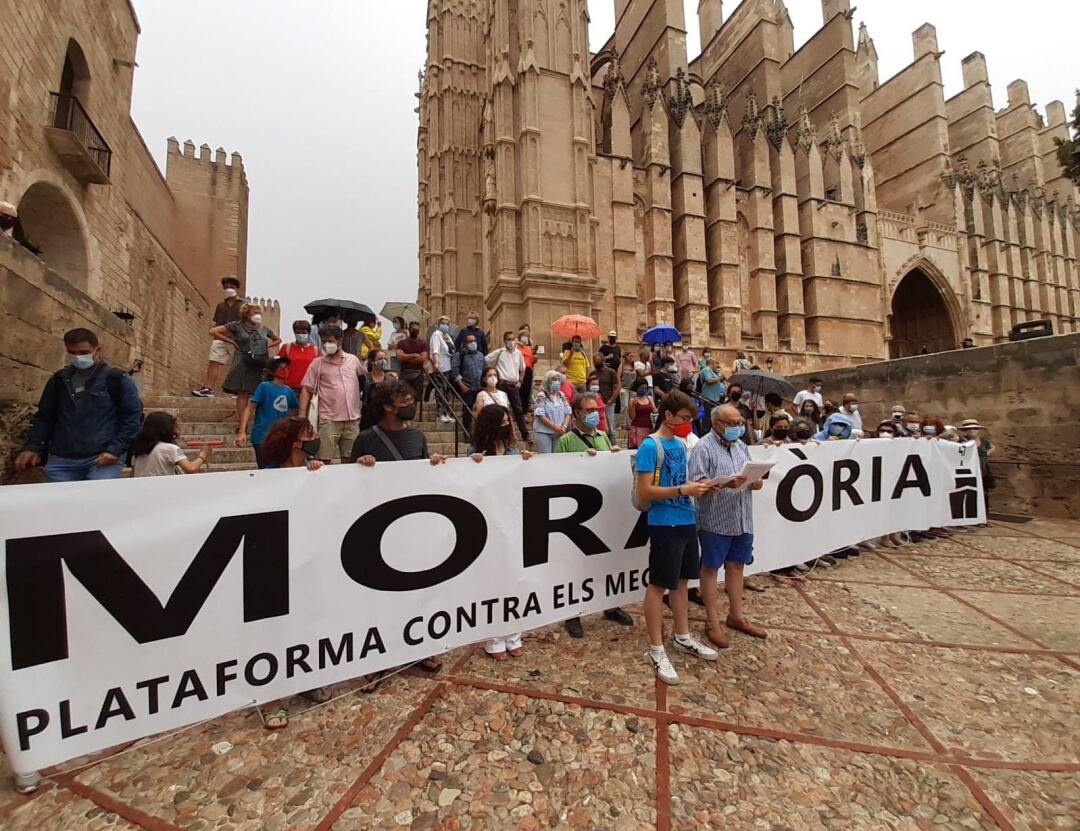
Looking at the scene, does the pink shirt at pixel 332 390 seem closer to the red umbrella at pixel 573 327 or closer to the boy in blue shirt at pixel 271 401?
the boy in blue shirt at pixel 271 401

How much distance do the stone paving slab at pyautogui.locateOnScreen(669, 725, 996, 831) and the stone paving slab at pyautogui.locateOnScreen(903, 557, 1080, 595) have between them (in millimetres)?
3133

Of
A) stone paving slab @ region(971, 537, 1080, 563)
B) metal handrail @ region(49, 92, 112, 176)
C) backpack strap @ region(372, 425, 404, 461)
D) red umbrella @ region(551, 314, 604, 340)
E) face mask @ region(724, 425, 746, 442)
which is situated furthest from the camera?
red umbrella @ region(551, 314, 604, 340)

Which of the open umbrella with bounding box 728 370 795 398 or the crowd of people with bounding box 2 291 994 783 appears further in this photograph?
the open umbrella with bounding box 728 370 795 398

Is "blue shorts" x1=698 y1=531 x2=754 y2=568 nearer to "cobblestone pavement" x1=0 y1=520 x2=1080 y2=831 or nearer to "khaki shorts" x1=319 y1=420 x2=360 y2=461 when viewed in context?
"cobblestone pavement" x1=0 y1=520 x2=1080 y2=831

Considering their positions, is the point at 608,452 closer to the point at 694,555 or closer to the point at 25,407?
the point at 694,555

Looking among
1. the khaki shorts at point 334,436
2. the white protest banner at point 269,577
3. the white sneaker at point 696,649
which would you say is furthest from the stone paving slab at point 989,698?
the khaki shorts at point 334,436

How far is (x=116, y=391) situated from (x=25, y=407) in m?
1.79

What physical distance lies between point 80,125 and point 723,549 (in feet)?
51.9

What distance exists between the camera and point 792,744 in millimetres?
2109

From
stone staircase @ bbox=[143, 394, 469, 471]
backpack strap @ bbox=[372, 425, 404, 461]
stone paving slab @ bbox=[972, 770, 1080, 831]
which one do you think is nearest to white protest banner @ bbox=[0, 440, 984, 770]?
backpack strap @ bbox=[372, 425, 404, 461]

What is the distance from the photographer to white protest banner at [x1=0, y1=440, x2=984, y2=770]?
1874 mm

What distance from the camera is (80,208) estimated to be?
34.9 ft

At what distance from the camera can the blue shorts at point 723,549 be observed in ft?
10.5

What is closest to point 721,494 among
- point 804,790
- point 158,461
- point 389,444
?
point 804,790
